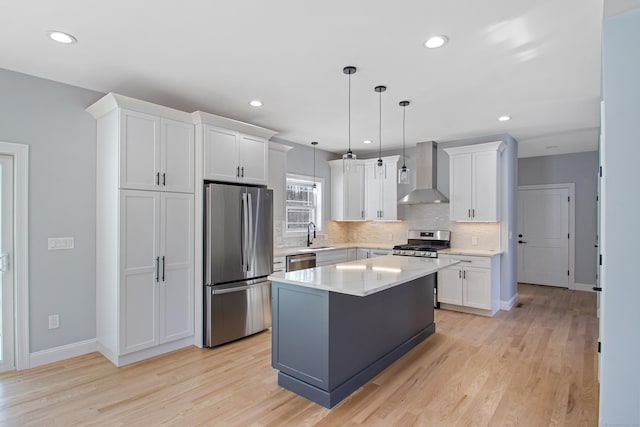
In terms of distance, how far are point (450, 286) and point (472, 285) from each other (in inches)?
12.9

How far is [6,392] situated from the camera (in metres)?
2.69

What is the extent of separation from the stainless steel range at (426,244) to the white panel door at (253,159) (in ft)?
8.28

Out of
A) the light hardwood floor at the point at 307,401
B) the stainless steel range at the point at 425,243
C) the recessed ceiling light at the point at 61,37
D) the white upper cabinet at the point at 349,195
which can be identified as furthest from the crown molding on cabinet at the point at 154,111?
the stainless steel range at the point at 425,243

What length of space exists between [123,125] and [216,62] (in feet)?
3.57

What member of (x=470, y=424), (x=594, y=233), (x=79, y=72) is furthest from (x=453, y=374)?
(x=594, y=233)

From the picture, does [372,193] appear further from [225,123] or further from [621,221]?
[621,221]

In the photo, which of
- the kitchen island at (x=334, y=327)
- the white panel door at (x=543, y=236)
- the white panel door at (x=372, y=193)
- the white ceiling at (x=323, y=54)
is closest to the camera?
the white ceiling at (x=323, y=54)

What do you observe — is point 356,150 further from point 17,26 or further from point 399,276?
point 17,26

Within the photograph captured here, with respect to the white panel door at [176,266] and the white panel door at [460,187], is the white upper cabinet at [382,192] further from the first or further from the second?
the white panel door at [176,266]

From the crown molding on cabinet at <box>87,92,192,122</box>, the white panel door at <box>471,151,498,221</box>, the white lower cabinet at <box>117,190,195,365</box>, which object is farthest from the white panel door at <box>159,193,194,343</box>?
the white panel door at <box>471,151,498,221</box>

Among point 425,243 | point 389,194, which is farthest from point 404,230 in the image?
point 389,194

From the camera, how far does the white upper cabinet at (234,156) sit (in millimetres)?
3725

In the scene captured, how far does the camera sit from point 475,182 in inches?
205

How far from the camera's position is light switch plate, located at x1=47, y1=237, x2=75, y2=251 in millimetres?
3203
